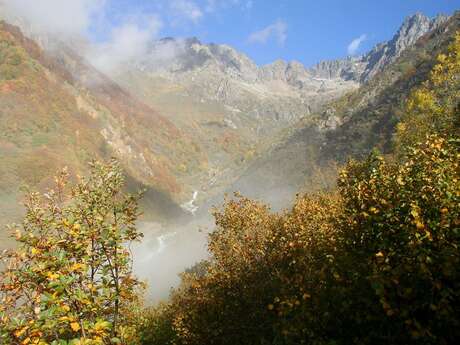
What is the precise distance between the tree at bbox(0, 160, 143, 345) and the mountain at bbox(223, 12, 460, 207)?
74.0 meters

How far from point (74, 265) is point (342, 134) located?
435 feet

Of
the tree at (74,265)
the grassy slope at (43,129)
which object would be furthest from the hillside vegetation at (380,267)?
the grassy slope at (43,129)

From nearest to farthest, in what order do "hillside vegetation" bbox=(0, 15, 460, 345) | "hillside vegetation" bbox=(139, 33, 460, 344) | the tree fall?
the tree, "hillside vegetation" bbox=(0, 15, 460, 345), "hillside vegetation" bbox=(139, 33, 460, 344)

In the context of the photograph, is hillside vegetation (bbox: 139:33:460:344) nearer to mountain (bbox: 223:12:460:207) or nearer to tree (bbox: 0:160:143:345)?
tree (bbox: 0:160:143:345)

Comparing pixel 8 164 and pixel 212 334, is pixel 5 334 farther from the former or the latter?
pixel 8 164

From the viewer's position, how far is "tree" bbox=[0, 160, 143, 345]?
23.1 feet

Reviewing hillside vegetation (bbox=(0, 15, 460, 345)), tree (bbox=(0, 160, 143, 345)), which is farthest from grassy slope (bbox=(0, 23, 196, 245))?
hillside vegetation (bbox=(0, 15, 460, 345))

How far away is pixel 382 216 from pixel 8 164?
321 ft

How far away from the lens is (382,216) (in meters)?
9.59

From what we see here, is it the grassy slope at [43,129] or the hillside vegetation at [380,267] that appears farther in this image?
the grassy slope at [43,129]

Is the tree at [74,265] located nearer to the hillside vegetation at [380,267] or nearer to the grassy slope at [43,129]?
the hillside vegetation at [380,267]

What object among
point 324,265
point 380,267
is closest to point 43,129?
point 324,265

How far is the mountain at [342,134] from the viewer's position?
111 metres

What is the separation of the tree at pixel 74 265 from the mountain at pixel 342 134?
2915 inches
